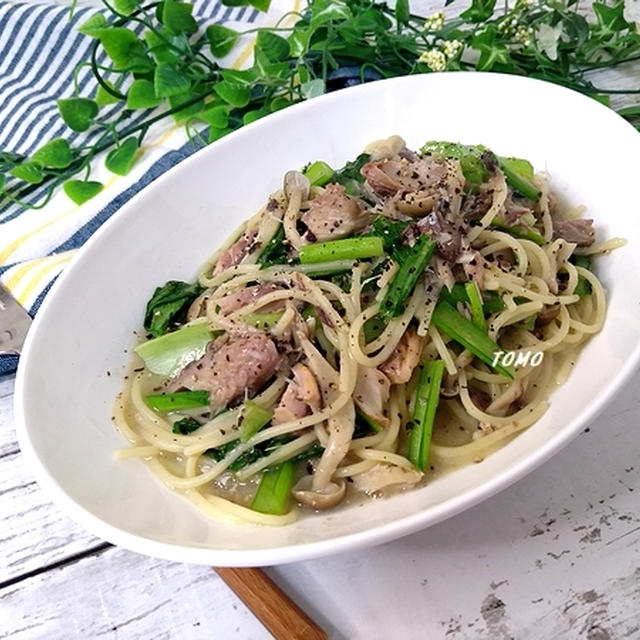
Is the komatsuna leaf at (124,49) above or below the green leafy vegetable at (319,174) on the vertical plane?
above

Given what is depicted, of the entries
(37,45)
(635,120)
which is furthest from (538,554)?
(37,45)

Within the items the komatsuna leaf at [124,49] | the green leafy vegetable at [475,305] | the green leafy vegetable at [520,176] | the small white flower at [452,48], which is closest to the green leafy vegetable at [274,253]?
the green leafy vegetable at [475,305]

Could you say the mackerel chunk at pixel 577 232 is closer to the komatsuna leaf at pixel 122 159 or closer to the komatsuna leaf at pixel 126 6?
the komatsuna leaf at pixel 122 159

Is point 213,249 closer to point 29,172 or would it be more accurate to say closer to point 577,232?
point 29,172

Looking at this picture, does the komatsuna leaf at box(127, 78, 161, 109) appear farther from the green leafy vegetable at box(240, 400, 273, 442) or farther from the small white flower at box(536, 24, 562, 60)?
the green leafy vegetable at box(240, 400, 273, 442)

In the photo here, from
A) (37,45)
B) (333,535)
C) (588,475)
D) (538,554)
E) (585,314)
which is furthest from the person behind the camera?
(37,45)

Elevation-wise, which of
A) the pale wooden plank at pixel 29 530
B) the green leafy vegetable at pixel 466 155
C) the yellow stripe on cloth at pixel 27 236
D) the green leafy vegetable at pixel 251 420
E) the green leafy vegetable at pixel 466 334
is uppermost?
the green leafy vegetable at pixel 466 155

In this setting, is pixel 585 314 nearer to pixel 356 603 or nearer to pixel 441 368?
pixel 441 368

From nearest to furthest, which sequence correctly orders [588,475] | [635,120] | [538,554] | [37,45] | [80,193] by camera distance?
[538,554]
[588,475]
[635,120]
[80,193]
[37,45]
